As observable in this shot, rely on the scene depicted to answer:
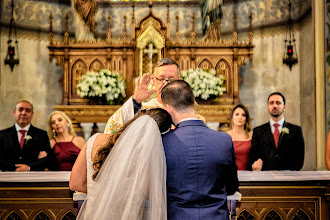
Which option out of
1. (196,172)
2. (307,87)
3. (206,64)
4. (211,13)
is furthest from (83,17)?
(196,172)

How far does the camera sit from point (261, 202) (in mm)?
4234

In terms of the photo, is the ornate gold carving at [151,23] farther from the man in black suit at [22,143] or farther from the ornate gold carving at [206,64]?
the man in black suit at [22,143]

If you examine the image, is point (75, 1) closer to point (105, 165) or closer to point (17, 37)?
point (17, 37)

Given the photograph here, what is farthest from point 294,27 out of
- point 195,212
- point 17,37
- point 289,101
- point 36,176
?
point 195,212

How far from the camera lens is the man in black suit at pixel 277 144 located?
17.9 feet

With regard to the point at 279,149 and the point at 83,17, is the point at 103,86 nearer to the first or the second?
the point at 83,17

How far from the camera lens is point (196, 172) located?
9.11ft

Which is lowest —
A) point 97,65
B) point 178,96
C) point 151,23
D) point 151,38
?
point 178,96

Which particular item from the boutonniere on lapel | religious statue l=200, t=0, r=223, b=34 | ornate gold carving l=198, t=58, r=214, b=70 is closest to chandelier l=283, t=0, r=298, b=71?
religious statue l=200, t=0, r=223, b=34

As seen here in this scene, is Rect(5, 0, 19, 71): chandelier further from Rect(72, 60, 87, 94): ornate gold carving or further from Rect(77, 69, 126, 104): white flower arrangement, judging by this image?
Rect(77, 69, 126, 104): white flower arrangement

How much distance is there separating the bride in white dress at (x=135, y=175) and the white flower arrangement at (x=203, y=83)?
528 centimetres

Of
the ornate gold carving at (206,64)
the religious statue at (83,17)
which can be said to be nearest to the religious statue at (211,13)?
the ornate gold carving at (206,64)

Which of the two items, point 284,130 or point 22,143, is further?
point 22,143

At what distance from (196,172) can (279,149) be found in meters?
3.05
